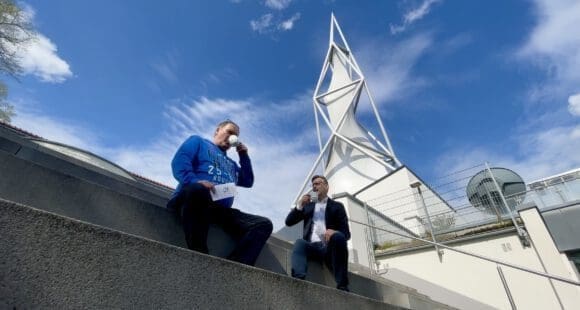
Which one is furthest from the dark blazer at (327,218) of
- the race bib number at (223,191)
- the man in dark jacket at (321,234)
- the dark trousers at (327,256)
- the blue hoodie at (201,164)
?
the race bib number at (223,191)

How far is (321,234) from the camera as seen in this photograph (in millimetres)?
2705

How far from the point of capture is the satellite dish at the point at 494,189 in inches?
220

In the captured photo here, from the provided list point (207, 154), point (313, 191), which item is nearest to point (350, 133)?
point (313, 191)

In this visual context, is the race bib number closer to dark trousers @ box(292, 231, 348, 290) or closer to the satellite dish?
dark trousers @ box(292, 231, 348, 290)

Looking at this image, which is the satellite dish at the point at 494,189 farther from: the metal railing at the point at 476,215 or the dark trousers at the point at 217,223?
the dark trousers at the point at 217,223

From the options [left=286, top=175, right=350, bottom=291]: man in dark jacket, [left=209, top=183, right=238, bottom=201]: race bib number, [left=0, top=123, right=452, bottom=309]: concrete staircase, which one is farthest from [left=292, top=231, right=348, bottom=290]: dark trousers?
[left=209, top=183, right=238, bottom=201]: race bib number

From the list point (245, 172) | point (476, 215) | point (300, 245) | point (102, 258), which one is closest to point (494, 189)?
point (476, 215)

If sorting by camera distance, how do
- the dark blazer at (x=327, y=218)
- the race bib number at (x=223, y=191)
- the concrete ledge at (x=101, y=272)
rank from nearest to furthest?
1. the concrete ledge at (x=101, y=272)
2. the race bib number at (x=223, y=191)
3. the dark blazer at (x=327, y=218)

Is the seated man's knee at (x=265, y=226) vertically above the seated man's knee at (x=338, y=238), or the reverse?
the seated man's knee at (x=338, y=238)

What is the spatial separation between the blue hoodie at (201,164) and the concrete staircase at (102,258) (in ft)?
0.83

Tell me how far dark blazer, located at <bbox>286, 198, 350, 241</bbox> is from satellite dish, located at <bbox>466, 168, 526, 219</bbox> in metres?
4.22

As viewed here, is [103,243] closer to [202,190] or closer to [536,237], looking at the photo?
[202,190]

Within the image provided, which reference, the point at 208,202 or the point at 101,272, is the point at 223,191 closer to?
the point at 208,202

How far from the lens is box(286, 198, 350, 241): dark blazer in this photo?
2.77m
